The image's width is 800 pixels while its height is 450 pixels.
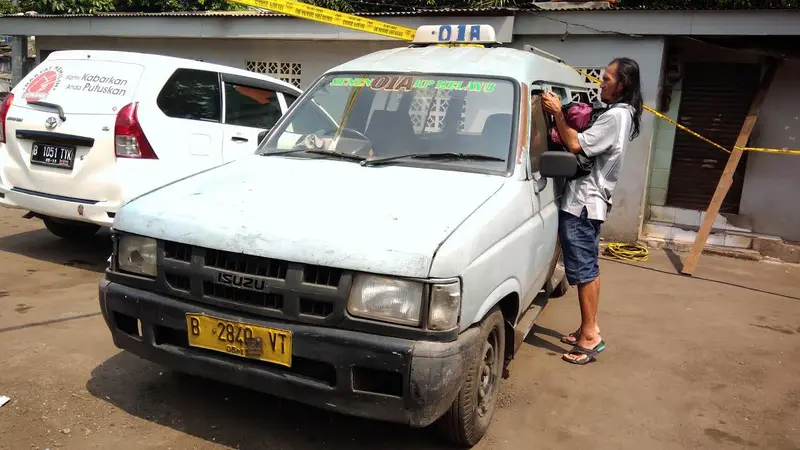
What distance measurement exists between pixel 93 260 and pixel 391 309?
4.23 metres

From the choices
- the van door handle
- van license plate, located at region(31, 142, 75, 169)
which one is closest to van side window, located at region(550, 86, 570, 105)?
the van door handle

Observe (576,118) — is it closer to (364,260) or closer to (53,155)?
(364,260)

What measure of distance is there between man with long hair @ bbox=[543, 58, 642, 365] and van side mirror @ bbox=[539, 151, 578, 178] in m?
0.53

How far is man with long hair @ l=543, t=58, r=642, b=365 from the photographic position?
386 cm

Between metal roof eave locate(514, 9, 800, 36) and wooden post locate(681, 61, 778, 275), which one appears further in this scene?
metal roof eave locate(514, 9, 800, 36)

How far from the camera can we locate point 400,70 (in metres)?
3.89

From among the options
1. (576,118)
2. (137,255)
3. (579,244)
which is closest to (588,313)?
(579,244)

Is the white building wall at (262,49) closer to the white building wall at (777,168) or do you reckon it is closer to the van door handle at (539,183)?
the white building wall at (777,168)

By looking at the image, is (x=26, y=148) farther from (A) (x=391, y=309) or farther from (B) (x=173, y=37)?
(B) (x=173, y=37)

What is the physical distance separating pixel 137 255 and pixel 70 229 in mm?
3888

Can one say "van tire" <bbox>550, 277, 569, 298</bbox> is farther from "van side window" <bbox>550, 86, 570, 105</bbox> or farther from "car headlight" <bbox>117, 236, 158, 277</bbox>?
"car headlight" <bbox>117, 236, 158, 277</bbox>

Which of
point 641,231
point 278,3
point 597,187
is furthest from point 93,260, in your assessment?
point 641,231

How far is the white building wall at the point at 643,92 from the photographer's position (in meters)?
7.71

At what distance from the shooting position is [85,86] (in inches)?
208
